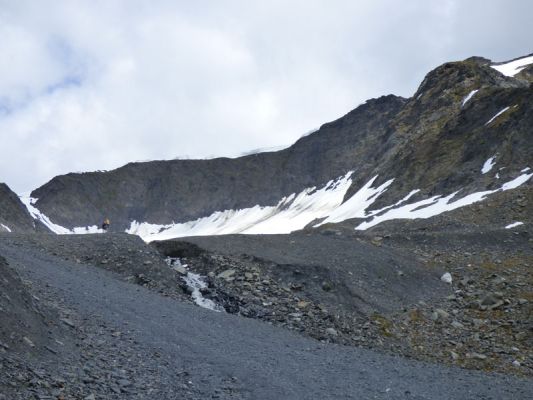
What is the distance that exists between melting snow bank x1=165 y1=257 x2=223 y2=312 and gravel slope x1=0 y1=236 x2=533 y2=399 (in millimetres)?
1748

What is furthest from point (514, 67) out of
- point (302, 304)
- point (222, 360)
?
point (222, 360)

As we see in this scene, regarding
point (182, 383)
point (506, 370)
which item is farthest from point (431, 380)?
point (182, 383)

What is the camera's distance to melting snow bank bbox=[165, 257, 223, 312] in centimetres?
2283

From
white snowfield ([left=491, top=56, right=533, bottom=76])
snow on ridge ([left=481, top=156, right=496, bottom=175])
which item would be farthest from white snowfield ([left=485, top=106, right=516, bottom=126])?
white snowfield ([left=491, top=56, right=533, bottom=76])

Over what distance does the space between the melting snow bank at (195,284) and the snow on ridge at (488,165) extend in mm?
39283

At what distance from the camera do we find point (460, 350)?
1997 cm

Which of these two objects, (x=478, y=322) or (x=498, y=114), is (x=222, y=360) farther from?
(x=498, y=114)

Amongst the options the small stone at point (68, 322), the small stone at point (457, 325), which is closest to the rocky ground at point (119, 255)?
the small stone at point (68, 322)

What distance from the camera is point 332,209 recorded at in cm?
13550

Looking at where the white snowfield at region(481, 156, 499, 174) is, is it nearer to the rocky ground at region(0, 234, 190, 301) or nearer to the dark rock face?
the rocky ground at region(0, 234, 190, 301)

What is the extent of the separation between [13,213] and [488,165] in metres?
101

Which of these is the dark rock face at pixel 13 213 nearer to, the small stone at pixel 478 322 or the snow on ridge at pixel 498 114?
the snow on ridge at pixel 498 114

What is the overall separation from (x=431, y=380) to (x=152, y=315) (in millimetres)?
8304

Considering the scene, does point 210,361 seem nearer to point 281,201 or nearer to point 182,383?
point 182,383
